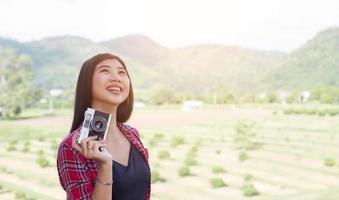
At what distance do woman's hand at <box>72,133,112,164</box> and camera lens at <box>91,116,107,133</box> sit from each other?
0.5 inches

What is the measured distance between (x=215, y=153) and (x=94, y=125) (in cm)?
375

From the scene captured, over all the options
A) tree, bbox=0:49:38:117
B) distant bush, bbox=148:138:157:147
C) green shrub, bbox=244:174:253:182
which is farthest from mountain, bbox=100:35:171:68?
green shrub, bbox=244:174:253:182

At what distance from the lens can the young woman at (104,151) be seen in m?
0.85

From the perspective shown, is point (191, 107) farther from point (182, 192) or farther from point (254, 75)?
point (182, 192)

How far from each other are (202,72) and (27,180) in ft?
6.07

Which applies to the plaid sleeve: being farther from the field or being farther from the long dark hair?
the field

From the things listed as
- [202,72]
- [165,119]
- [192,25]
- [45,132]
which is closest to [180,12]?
[192,25]

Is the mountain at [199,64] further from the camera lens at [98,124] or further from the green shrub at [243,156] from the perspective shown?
the camera lens at [98,124]

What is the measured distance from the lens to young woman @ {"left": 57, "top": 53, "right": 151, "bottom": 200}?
2.80 feet

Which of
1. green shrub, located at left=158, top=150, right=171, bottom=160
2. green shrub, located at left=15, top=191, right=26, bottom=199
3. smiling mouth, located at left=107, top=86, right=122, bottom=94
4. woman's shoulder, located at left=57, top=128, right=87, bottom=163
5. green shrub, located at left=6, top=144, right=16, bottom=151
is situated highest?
smiling mouth, located at left=107, top=86, right=122, bottom=94

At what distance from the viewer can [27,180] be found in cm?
393

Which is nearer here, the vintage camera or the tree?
the vintage camera

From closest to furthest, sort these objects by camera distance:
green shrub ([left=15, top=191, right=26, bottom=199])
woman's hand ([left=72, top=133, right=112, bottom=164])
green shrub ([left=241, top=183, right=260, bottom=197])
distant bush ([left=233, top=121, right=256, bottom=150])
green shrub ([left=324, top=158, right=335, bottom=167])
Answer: woman's hand ([left=72, top=133, right=112, bottom=164])
green shrub ([left=15, top=191, right=26, bottom=199])
green shrub ([left=241, top=183, right=260, bottom=197])
green shrub ([left=324, top=158, right=335, bottom=167])
distant bush ([left=233, top=121, right=256, bottom=150])

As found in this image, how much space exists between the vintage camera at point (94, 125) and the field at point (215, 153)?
2464mm
